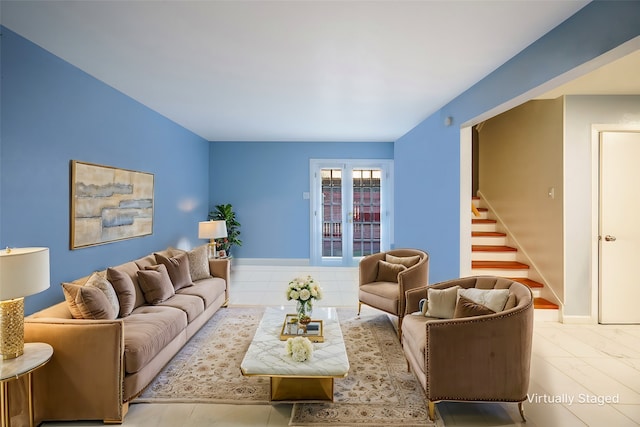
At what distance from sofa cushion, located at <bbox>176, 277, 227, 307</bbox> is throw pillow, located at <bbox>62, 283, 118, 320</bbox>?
1214mm

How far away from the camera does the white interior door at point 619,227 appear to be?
404 centimetres

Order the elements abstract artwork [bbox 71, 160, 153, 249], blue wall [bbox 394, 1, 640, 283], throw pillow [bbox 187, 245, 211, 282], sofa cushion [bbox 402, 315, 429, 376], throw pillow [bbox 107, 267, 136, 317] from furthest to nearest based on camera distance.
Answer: throw pillow [bbox 187, 245, 211, 282]
abstract artwork [bbox 71, 160, 153, 249]
throw pillow [bbox 107, 267, 136, 317]
sofa cushion [bbox 402, 315, 429, 376]
blue wall [bbox 394, 1, 640, 283]

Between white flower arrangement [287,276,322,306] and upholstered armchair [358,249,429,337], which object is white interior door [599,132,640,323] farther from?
white flower arrangement [287,276,322,306]

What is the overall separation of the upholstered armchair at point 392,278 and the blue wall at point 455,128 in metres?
0.51

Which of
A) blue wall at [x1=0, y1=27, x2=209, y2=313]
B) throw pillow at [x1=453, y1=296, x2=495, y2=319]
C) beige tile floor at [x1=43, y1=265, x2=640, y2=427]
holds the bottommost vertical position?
beige tile floor at [x1=43, y1=265, x2=640, y2=427]

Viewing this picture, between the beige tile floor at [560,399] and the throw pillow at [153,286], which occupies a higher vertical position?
the throw pillow at [153,286]

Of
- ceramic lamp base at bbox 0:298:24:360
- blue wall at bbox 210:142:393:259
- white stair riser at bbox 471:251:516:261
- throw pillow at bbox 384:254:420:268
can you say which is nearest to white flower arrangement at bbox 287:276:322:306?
throw pillow at bbox 384:254:420:268

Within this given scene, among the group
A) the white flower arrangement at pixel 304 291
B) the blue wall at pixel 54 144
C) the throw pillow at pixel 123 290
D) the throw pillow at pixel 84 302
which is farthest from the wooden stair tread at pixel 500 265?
the blue wall at pixel 54 144

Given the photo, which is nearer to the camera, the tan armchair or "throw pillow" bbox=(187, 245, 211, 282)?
the tan armchair

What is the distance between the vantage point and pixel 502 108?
3293 mm

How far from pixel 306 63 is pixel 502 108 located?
1.94 meters

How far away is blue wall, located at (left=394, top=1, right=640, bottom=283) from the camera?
204 centimetres

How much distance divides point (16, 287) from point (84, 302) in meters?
0.64

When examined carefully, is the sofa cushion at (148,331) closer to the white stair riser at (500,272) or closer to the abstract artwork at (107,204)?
the abstract artwork at (107,204)
